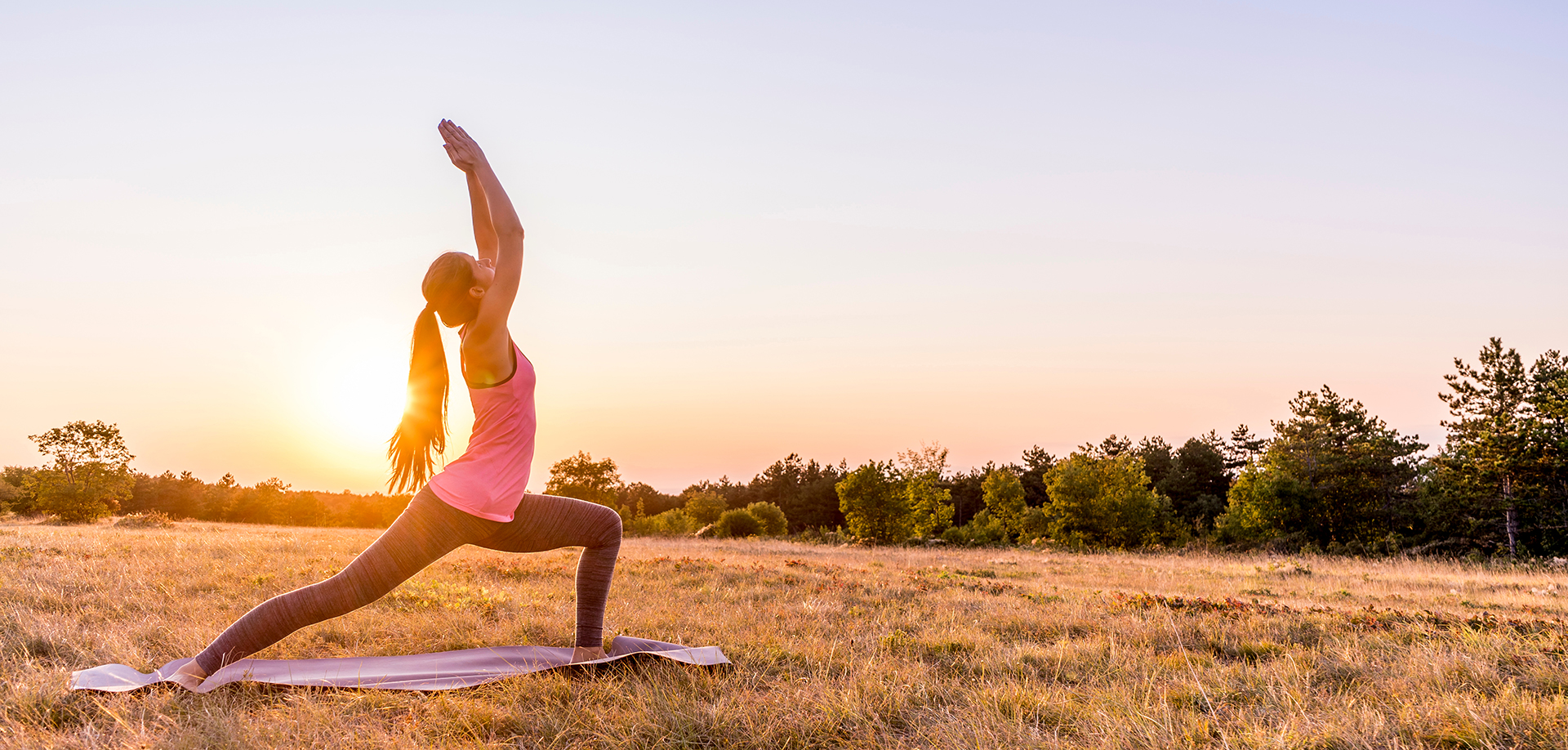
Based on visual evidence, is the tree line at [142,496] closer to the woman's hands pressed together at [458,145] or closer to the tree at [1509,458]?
the woman's hands pressed together at [458,145]

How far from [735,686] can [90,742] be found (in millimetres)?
2661

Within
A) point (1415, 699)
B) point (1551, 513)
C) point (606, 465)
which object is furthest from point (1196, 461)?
point (1415, 699)

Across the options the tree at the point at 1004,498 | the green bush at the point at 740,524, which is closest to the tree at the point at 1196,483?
the tree at the point at 1004,498

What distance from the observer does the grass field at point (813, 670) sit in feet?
10.4

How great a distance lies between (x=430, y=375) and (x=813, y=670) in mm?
2710

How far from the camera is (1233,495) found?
47031 mm

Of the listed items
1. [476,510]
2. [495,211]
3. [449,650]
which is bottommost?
[449,650]

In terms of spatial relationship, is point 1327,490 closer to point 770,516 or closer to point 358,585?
point 770,516

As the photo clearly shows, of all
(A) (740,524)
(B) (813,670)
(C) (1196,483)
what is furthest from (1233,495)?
(B) (813,670)

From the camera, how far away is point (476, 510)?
3.64 m

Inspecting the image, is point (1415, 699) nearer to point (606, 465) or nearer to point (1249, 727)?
point (1249, 727)

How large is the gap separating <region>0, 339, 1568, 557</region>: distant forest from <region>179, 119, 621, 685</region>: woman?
1303 inches

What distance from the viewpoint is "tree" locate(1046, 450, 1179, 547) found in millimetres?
38406

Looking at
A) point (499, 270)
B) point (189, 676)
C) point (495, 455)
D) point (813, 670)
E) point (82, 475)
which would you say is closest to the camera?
point (499, 270)
